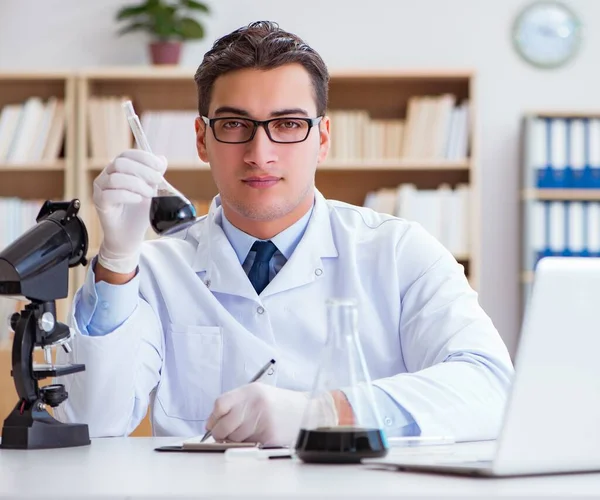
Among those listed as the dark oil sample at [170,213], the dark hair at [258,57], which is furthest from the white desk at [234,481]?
the dark hair at [258,57]

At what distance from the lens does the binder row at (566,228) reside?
169 inches

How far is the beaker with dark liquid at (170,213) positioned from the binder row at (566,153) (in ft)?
10.3

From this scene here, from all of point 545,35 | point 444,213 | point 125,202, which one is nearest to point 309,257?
point 125,202

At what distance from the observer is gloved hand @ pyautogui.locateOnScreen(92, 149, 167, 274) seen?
1440 mm

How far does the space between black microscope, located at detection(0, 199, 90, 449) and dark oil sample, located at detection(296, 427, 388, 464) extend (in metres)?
0.43

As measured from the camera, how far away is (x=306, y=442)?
103 centimetres

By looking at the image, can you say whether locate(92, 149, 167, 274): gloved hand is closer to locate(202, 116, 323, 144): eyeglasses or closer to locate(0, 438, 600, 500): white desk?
locate(202, 116, 323, 144): eyeglasses

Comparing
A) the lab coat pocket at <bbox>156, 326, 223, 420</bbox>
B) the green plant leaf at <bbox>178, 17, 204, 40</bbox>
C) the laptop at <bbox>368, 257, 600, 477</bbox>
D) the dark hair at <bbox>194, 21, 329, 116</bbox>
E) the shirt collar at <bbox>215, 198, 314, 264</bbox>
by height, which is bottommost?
the lab coat pocket at <bbox>156, 326, 223, 420</bbox>

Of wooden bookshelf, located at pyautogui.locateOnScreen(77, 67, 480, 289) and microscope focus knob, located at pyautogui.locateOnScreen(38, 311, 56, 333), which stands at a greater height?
wooden bookshelf, located at pyautogui.locateOnScreen(77, 67, 480, 289)

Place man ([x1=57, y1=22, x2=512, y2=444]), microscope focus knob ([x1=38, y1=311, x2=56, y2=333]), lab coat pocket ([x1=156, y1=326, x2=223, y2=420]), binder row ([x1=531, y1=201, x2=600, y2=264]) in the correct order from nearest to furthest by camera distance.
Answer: microscope focus knob ([x1=38, y1=311, x2=56, y2=333]), man ([x1=57, y1=22, x2=512, y2=444]), lab coat pocket ([x1=156, y1=326, x2=223, y2=420]), binder row ([x1=531, y1=201, x2=600, y2=264])

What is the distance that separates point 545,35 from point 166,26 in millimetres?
1734

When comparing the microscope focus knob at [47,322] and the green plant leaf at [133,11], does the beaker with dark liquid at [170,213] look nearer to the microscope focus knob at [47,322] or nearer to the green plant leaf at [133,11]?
the microscope focus knob at [47,322]

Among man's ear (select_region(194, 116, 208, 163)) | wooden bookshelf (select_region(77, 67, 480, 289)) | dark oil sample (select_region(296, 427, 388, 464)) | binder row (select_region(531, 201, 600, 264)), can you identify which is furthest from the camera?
wooden bookshelf (select_region(77, 67, 480, 289))

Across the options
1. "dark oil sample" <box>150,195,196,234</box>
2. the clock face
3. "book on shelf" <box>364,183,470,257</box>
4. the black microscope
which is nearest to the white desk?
the black microscope
